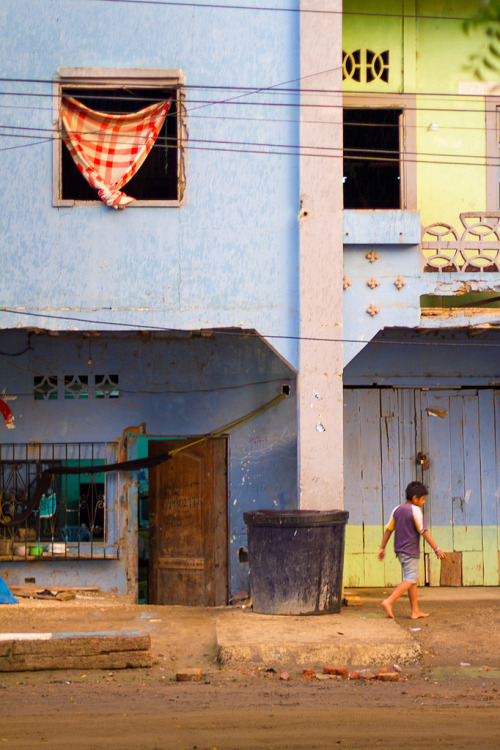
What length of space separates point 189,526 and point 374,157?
5.45m

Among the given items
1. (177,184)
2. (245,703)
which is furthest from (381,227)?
(245,703)

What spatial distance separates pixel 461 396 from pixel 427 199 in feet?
8.79

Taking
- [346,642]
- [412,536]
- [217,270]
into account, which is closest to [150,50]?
[217,270]

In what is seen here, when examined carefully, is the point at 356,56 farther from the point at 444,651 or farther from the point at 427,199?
the point at 444,651

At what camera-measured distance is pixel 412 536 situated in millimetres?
9242

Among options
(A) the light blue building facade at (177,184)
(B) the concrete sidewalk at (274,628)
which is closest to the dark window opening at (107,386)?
(A) the light blue building facade at (177,184)

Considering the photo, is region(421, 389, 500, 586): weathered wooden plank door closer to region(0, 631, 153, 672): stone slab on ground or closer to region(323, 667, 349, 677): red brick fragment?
region(323, 667, 349, 677): red brick fragment

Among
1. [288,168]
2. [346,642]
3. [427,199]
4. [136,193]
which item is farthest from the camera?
[427,199]

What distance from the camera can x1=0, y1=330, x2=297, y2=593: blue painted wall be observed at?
456 inches

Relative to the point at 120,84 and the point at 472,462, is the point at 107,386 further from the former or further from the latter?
the point at 472,462

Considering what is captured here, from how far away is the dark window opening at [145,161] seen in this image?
10141 mm

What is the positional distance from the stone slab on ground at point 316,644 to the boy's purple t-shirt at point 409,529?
0.89 meters

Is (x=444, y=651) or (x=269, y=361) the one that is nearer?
(x=444, y=651)

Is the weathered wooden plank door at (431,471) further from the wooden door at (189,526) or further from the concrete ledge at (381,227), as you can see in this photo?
the concrete ledge at (381,227)
